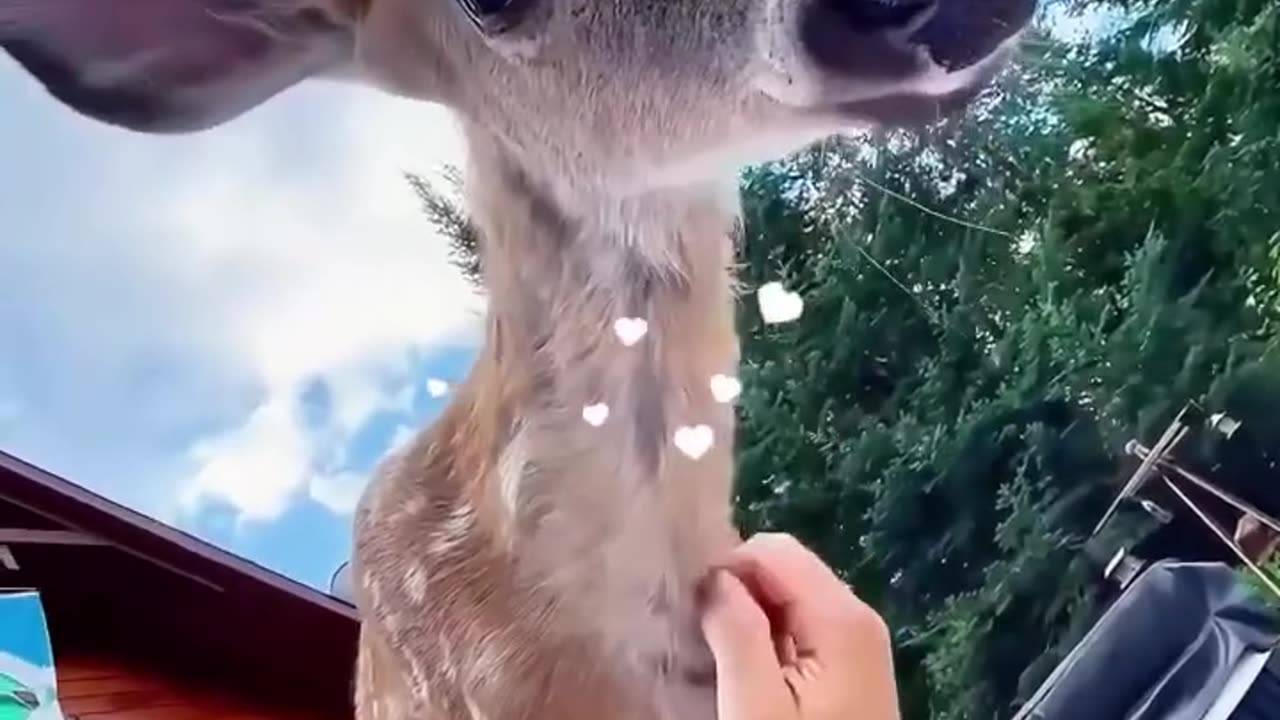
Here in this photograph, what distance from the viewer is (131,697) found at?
1351mm

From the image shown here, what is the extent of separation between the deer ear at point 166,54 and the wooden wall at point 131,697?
427 millimetres

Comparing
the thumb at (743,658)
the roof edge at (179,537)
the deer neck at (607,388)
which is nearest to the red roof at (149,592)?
the roof edge at (179,537)

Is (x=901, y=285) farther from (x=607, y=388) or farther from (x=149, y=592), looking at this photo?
(x=149, y=592)

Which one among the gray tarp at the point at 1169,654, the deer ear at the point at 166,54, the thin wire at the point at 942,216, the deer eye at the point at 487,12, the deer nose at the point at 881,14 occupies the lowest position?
the gray tarp at the point at 1169,654

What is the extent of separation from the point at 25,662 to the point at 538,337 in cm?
47

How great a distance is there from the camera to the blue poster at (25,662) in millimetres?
1325

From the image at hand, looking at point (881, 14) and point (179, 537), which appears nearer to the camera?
point (881, 14)

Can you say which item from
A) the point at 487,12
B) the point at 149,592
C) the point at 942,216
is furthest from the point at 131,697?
the point at 942,216

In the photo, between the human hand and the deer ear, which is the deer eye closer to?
the deer ear

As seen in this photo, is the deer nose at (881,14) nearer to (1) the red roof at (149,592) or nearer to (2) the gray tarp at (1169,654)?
(2) the gray tarp at (1169,654)

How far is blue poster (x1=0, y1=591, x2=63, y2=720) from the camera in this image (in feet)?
4.35

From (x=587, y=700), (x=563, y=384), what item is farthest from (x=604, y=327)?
(x=587, y=700)

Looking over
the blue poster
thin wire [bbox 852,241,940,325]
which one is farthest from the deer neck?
the blue poster

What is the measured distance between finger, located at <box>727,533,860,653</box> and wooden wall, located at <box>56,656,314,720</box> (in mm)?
381
